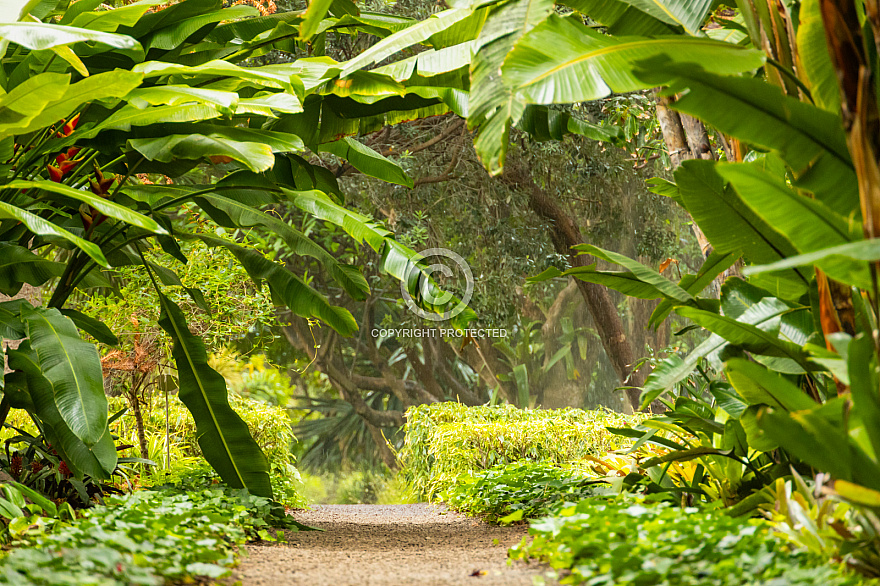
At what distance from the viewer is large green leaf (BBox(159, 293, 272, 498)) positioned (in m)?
3.16

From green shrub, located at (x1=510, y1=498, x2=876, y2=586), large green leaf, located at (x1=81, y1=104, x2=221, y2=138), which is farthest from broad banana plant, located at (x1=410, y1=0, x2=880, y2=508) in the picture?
large green leaf, located at (x1=81, y1=104, x2=221, y2=138)

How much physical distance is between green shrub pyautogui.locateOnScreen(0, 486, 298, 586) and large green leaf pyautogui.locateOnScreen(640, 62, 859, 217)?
1742 millimetres

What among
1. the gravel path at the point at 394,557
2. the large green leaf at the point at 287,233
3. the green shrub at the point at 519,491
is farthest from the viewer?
the large green leaf at the point at 287,233

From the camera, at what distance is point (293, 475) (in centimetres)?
563

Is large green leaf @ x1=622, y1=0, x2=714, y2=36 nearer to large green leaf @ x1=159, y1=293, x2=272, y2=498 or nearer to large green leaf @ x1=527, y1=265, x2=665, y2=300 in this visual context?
large green leaf @ x1=527, y1=265, x2=665, y2=300

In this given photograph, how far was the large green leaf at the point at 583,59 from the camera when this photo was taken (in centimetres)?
187

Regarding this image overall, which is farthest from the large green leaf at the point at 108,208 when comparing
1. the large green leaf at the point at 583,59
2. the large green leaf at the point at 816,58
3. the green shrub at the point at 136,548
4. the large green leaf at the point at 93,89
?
the large green leaf at the point at 816,58

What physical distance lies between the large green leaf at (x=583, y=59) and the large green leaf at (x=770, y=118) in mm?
203

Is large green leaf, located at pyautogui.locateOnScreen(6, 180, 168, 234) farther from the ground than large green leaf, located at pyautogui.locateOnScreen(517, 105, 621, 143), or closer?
closer

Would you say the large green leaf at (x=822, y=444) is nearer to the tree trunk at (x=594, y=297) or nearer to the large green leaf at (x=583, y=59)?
the large green leaf at (x=583, y=59)

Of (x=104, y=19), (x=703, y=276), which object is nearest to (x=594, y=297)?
(x=703, y=276)

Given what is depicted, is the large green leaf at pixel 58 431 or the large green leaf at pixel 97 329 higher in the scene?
the large green leaf at pixel 97 329

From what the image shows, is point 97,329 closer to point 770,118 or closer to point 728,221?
point 728,221

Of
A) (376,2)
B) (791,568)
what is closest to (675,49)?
(791,568)
